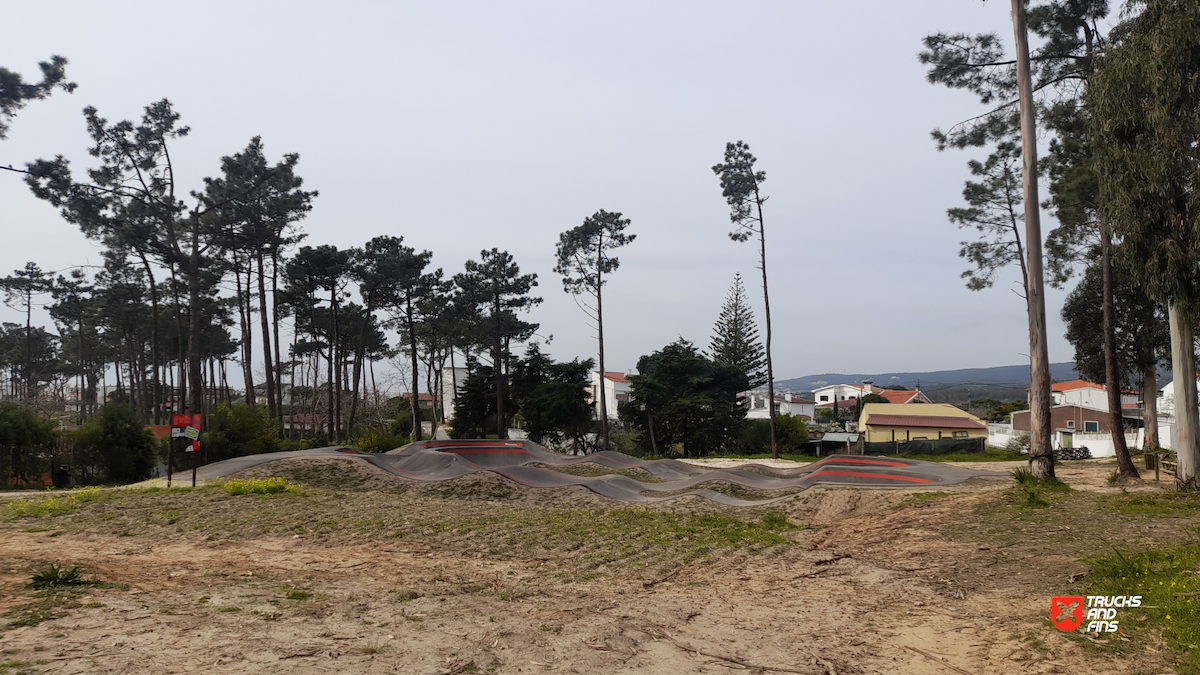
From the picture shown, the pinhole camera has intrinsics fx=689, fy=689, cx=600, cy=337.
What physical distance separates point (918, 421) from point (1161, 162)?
3909cm

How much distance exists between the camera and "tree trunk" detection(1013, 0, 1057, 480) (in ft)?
39.9

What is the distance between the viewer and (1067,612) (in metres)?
4.68

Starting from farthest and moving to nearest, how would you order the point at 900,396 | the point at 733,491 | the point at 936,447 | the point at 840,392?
the point at 840,392, the point at 900,396, the point at 936,447, the point at 733,491

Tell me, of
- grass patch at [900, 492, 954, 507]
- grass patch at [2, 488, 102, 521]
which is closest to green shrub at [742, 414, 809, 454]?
grass patch at [900, 492, 954, 507]

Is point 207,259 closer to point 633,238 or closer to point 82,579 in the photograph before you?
point 633,238

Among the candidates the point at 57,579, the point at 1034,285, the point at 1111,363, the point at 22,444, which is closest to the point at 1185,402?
the point at 1034,285

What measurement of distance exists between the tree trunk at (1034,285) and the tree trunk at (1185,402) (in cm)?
182

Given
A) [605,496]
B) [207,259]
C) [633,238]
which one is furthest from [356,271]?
[605,496]

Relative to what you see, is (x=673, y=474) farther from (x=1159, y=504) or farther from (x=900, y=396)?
(x=900, y=396)

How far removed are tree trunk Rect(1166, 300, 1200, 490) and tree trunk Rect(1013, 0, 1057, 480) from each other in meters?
1.82

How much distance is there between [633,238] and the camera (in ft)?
110

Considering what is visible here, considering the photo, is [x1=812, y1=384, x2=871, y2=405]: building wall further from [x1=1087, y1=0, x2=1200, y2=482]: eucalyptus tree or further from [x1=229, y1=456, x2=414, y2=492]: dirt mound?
[x1=229, y1=456, x2=414, y2=492]: dirt mound

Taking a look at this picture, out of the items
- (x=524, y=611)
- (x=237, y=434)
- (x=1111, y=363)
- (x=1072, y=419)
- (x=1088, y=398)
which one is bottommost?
(x=1072, y=419)

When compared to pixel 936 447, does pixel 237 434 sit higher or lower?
higher
